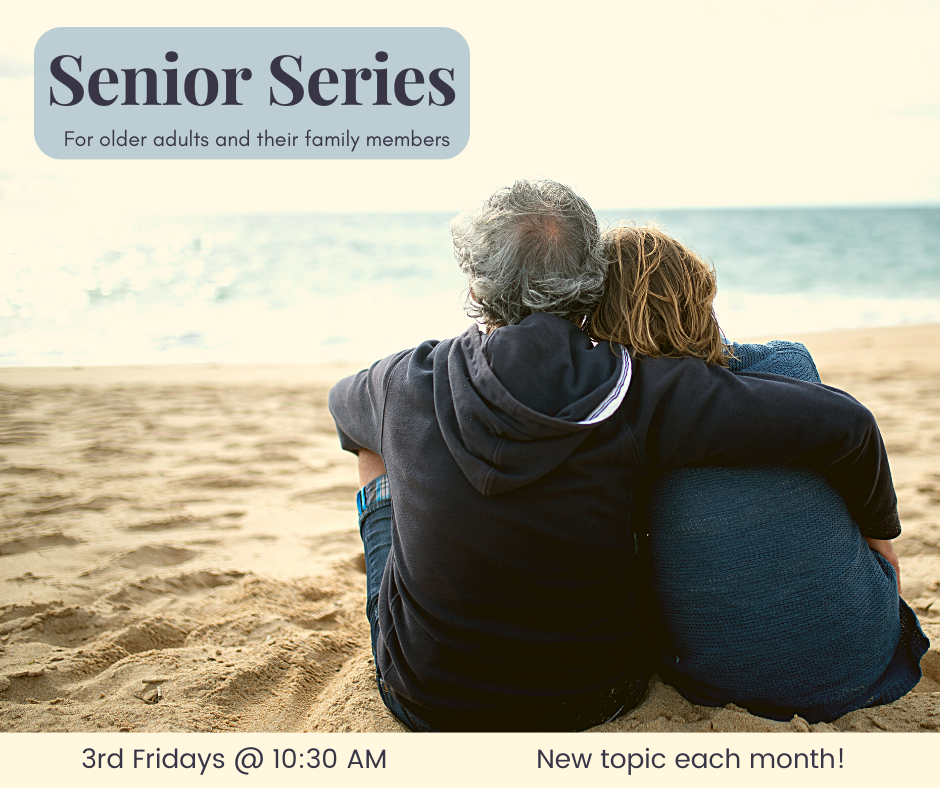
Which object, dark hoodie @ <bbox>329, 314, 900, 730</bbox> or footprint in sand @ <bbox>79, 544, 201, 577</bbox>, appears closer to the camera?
dark hoodie @ <bbox>329, 314, 900, 730</bbox>

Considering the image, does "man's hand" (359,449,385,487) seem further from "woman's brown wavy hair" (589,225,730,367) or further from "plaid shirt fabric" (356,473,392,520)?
"woman's brown wavy hair" (589,225,730,367)

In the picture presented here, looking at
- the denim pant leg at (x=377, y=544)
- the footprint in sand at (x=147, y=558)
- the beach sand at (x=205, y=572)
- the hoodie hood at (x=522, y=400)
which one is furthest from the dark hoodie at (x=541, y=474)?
the footprint in sand at (x=147, y=558)

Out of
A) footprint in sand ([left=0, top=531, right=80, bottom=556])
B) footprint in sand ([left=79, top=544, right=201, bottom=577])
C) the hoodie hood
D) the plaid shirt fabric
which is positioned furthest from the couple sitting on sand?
footprint in sand ([left=0, top=531, right=80, bottom=556])

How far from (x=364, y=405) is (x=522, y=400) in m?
0.45

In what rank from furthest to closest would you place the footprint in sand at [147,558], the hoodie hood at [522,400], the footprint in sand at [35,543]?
the footprint in sand at [35,543], the footprint in sand at [147,558], the hoodie hood at [522,400]

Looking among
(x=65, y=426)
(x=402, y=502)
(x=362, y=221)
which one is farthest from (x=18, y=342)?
(x=362, y=221)

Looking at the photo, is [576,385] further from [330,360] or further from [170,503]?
[330,360]

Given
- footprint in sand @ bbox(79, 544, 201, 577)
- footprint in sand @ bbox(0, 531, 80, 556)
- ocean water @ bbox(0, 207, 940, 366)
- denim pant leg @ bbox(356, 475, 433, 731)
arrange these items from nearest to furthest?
denim pant leg @ bbox(356, 475, 433, 731) → footprint in sand @ bbox(79, 544, 201, 577) → footprint in sand @ bbox(0, 531, 80, 556) → ocean water @ bbox(0, 207, 940, 366)

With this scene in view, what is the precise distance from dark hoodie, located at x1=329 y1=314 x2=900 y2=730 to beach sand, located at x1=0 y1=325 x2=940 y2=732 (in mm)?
313

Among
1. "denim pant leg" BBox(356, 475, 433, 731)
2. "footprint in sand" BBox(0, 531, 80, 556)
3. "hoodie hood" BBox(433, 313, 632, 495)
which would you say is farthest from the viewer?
"footprint in sand" BBox(0, 531, 80, 556)

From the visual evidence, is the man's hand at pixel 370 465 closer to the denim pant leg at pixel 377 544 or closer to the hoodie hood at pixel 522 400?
the denim pant leg at pixel 377 544

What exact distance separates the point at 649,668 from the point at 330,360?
20.8 ft

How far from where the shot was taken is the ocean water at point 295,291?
26.3ft

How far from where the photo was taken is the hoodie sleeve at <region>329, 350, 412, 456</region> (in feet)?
4.65
